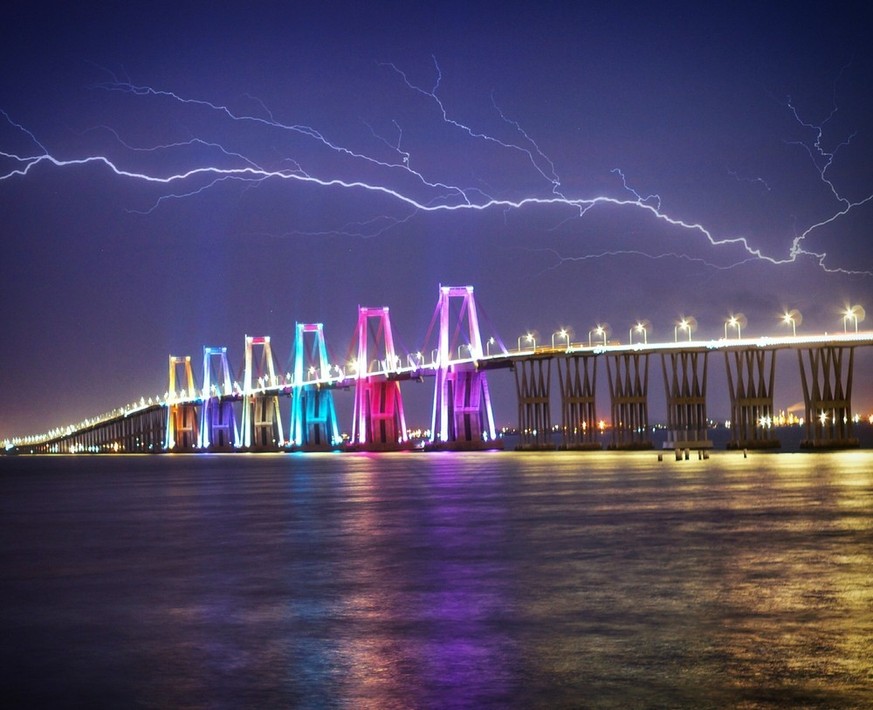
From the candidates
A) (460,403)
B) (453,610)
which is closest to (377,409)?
(460,403)

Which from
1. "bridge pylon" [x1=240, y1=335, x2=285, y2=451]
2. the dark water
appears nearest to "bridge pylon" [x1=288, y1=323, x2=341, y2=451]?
"bridge pylon" [x1=240, y1=335, x2=285, y2=451]

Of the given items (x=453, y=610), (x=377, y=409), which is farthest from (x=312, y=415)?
(x=453, y=610)


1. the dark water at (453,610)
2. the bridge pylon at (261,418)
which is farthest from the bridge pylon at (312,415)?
the dark water at (453,610)

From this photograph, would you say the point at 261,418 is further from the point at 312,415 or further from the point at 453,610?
the point at 453,610

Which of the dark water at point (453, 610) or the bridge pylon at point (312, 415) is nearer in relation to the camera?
the dark water at point (453, 610)

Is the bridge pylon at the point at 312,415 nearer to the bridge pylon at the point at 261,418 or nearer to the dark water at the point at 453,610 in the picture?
the bridge pylon at the point at 261,418

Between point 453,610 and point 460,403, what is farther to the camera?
point 460,403

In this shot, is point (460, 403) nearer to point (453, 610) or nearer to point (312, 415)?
point (312, 415)

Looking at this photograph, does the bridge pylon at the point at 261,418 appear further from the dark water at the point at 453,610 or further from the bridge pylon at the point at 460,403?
the dark water at the point at 453,610
